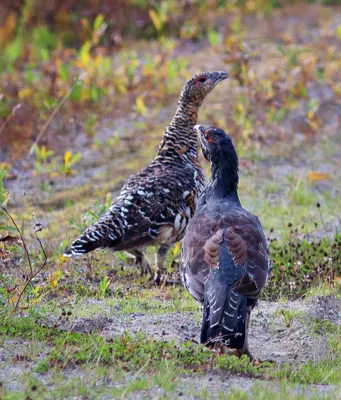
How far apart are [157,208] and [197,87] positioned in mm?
1609

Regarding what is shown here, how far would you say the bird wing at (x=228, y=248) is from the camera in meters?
5.65

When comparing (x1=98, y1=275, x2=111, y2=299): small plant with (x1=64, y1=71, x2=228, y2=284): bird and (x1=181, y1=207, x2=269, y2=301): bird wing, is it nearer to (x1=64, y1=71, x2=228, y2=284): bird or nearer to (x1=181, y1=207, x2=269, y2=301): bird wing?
(x1=64, y1=71, x2=228, y2=284): bird

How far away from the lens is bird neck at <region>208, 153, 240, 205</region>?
6469mm

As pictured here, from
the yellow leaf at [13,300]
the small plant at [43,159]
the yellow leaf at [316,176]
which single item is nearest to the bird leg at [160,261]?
the yellow leaf at [13,300]

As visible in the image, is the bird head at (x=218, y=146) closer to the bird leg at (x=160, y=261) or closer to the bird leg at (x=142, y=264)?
the bird leg at (x=160, y=261)

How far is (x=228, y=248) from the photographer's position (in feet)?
18.8

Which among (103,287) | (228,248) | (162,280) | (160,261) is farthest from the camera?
(160,261)

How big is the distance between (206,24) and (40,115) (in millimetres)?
5464

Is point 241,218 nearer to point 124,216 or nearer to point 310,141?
point 124,216

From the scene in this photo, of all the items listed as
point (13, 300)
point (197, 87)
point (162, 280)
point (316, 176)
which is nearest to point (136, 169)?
point (316, 176)

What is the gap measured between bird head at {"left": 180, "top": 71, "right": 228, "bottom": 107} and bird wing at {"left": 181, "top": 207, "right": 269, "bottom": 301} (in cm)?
260

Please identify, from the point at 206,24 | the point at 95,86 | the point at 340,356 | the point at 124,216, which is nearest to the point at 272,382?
the point at 340,356

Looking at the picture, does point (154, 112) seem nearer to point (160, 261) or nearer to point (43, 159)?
point (43, 159)

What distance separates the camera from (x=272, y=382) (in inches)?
203
